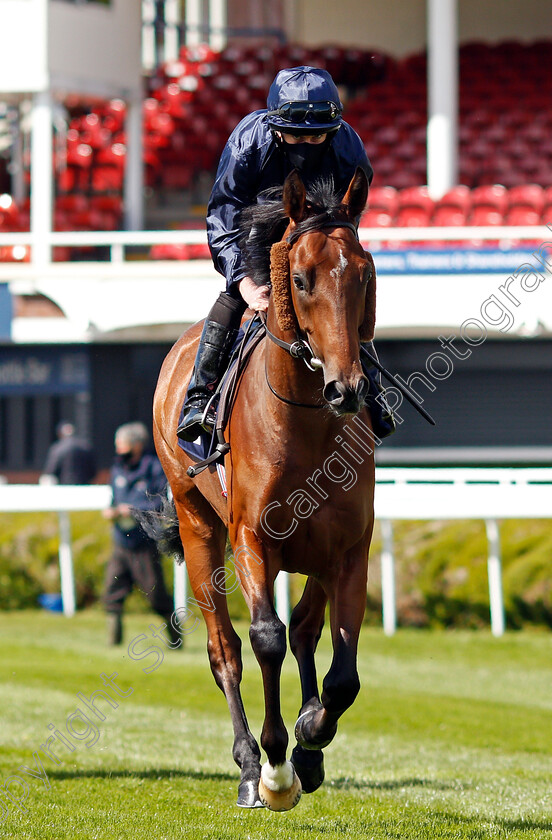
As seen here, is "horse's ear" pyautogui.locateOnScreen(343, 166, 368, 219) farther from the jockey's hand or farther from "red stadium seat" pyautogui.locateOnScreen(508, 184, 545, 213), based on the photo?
"red stadium seat" pyautogui.locateOnScreen(508, 184, 545, 213)

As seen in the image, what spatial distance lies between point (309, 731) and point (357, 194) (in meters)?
1.81

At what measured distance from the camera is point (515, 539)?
1053 cm

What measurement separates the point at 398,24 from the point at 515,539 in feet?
44.1

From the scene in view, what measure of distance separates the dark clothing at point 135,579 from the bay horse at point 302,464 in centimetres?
509

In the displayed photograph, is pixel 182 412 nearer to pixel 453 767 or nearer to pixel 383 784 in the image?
pixel 383 784

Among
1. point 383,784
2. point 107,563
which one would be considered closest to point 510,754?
point 383,784

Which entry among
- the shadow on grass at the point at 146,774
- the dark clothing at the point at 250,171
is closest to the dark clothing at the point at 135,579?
the shadow on grass at the point at 146,774

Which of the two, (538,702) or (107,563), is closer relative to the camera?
(538,702)

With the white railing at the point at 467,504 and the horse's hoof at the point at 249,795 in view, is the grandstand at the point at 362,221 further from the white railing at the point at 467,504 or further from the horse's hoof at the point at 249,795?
the horse's hoof at the point at 249,795

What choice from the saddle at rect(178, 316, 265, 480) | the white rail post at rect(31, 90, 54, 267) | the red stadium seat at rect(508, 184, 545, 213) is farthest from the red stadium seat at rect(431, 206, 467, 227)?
the saddle at rect(178, 316, 265, 480)

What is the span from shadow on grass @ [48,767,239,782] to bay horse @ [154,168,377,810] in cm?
116

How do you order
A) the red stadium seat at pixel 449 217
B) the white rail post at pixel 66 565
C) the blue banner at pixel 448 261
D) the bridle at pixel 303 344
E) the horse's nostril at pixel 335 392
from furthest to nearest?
the red stadium seat at pixel 449 217 < the blue banner at pixel 448 261 < the white rail post at pixel 66 565 < the bridle at pixel 303 344 < the horse's nostril at pixel 335 392

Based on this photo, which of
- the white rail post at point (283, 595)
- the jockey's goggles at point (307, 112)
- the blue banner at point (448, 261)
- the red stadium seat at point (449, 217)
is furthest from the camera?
the red stadium seat at point (449, 217)

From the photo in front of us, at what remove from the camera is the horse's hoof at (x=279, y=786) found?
4109 millimetres
